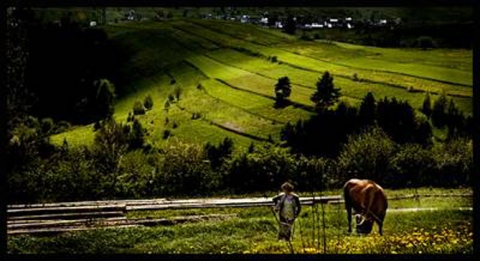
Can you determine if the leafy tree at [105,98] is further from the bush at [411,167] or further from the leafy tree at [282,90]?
the bush at [411,167]

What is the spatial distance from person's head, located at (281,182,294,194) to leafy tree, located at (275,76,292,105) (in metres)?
0.92

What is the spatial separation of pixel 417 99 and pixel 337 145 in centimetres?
107

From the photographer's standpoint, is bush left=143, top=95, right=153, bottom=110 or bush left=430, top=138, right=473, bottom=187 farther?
bush left=143, top=95, right=153, bottom=110

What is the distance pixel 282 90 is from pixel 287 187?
112 cm

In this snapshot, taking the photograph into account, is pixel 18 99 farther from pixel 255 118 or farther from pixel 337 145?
pixel 337 145

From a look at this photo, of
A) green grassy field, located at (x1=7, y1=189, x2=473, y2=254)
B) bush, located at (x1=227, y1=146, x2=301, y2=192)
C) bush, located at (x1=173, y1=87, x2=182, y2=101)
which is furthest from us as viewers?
bush, located at (x1=173, y1=87, x2=182, y2=101)

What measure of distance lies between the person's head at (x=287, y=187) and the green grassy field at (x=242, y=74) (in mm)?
560

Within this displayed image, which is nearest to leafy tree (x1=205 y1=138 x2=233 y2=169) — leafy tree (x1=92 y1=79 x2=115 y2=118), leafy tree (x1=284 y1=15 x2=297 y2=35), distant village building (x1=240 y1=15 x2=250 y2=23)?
leafy tree (x1=92 y1=79 x2=115 y2=118)

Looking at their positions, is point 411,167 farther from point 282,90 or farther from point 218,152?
point 218,152

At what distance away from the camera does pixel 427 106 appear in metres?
11.9

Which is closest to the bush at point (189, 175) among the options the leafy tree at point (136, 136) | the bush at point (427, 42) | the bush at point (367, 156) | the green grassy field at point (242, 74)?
the green grassy field at point (242, 74)

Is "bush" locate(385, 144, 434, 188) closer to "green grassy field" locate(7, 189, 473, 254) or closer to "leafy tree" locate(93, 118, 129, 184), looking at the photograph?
"green grassy field" locate(7, 189, 473, 254)

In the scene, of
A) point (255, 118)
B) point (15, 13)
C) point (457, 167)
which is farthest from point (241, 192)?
point (15, 13)

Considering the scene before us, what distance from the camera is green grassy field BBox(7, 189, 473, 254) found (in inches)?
454
